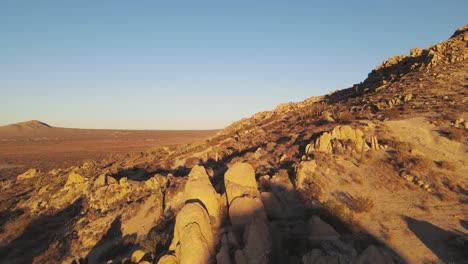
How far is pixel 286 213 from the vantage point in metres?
13.1

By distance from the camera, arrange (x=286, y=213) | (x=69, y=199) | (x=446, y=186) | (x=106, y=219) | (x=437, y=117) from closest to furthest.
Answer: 1. (x=286, y=213)
2. (x=446, y=186)
3. (x=106, y=219)
4. (x=437, y=117)
5. (x=69, y=199)

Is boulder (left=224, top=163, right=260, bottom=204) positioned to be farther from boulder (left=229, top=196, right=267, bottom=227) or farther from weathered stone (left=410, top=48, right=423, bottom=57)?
weathered stone (left=410, top=48, right=423, bottom=57)

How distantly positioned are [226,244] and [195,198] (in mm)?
3051

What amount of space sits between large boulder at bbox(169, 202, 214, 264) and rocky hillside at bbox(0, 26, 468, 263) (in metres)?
0.05

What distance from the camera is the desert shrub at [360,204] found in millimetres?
12688

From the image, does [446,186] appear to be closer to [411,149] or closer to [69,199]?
[411,149]

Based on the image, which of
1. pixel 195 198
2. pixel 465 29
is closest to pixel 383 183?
pixel 195 198

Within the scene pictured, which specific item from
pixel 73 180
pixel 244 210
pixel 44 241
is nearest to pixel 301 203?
pixel 244 210

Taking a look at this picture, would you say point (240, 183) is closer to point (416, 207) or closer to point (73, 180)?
point (416, 207)

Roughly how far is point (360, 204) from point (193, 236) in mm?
7762

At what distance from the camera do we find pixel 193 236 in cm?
1023

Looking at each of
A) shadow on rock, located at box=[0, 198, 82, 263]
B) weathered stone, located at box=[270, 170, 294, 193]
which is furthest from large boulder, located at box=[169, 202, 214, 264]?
shadow on rock, located at box=[0, 198, 82, 263]

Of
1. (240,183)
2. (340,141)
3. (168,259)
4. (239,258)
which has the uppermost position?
(340,141)

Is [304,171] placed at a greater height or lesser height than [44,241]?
greater
